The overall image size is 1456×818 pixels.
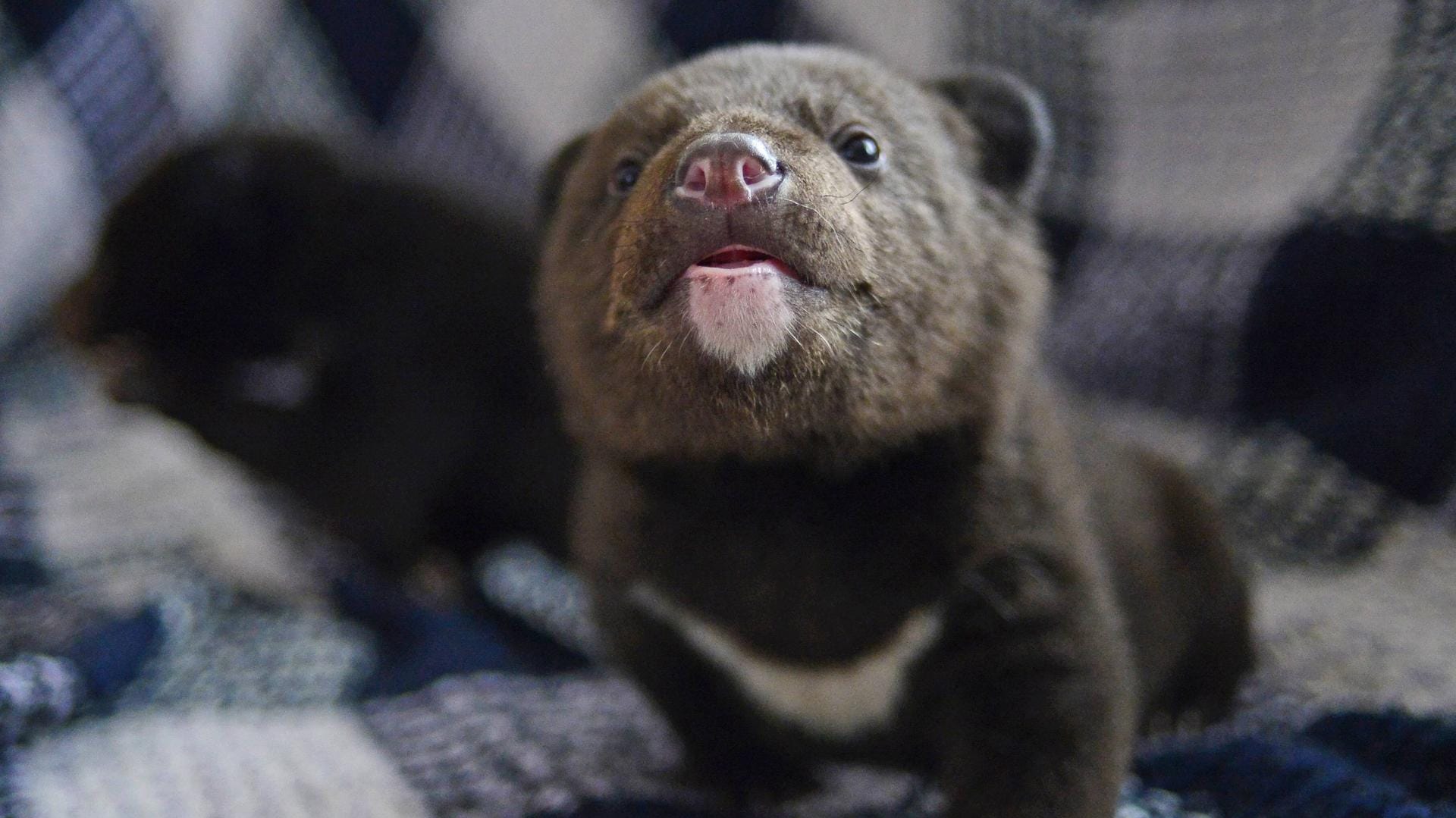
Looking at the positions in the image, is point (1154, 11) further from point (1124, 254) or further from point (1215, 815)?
point (1215, 815)

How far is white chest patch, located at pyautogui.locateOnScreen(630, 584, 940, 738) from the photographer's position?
3.88 feet

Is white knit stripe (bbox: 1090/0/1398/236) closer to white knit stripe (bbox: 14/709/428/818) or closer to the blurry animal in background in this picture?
the blurry animal in background

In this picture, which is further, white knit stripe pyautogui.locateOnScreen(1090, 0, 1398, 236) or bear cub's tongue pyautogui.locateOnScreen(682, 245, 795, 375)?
white knit stripe pyautogui.locateOnScreen(1090, 0, 1398, 236)

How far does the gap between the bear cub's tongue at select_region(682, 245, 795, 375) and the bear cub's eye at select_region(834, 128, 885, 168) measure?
0.22 m

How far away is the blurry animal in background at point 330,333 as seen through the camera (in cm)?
207

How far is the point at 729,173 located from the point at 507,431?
1.29 meters

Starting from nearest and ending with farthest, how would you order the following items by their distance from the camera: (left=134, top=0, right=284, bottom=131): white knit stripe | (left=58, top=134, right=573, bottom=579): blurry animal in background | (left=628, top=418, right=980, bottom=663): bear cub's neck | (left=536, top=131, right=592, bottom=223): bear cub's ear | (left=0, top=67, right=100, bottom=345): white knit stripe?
1. (left=628, top=418, right=980, bottom=663): bear cub's neck
2. (left=536, top=131, right=592, bottom=223): bear cub's ear
3. (left=58, top=134, right=573, bottom=579): blurry animal in background
4. (left=0, top=67, right=100, bottom=345): white knit stripe
5. (left=134, top=0, right=284, bottom=131): white knit stripe

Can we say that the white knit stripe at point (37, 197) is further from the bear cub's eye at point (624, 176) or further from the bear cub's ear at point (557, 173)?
the bear cub's eye at point (624, 176)

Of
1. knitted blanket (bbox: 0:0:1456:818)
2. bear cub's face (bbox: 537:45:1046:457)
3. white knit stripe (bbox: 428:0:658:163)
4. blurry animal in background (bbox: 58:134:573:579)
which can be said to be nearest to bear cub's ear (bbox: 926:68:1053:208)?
bear cub's face (bbox: 537:45:1046:457)

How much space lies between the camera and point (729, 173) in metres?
0.95

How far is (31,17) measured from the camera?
2.48 m

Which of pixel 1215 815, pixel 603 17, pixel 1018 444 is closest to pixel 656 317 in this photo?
pixel 1018 444

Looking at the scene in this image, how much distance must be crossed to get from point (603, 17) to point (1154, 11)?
118cm

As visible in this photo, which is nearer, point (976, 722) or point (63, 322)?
point (976, 722)
